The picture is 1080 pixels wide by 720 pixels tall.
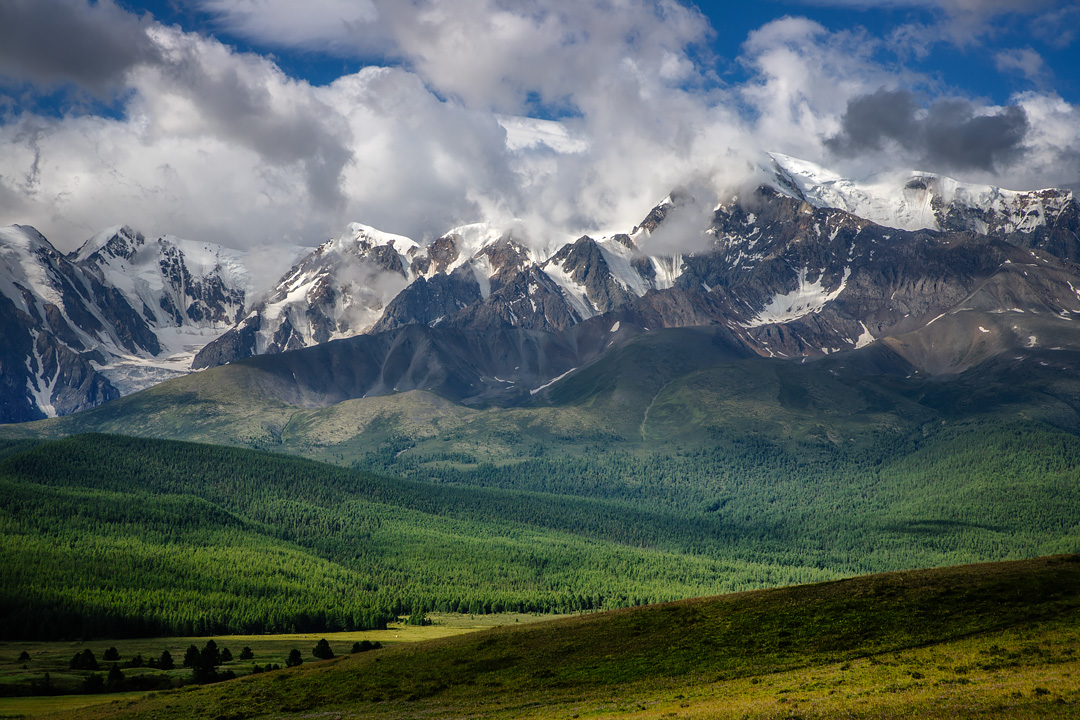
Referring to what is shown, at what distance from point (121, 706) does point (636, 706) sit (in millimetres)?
67027

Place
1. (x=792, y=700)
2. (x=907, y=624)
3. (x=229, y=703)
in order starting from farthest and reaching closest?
1. (x=229, y=703)
2. (x=907, y=624)
3. (x=792, y=700)

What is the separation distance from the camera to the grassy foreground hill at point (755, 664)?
7544 cm

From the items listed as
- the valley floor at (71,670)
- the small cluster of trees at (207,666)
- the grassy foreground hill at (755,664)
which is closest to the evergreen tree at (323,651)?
the valley floor at (71,670)

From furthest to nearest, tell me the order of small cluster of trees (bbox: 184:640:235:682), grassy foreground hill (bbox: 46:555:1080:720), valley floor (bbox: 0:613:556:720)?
small cluster of trees (bbox: 184:640:235:682) → valley floor (bbox: 0:613:556:720) → grassy foreground hill (bbox: 46:555:1080:720)

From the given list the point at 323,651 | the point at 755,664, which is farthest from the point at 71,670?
the point at 755,664

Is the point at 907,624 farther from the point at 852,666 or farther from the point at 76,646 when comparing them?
the point at 76,646

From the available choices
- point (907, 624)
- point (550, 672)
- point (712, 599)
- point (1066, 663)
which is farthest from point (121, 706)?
point (1066, 663)

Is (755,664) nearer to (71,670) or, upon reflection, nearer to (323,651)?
(323,651)

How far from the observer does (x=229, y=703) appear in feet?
364

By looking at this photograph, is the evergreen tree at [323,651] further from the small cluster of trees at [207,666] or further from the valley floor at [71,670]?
the small cluster of trees at [207,666]

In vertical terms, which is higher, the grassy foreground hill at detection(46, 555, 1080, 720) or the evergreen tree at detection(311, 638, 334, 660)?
the grassy foreground hill at detection(46, 555, 1080, 720)

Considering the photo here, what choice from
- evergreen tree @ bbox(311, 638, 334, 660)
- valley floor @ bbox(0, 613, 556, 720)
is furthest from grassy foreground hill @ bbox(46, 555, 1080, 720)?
evergreen tree @ bbox(311, 638, 334, 660)

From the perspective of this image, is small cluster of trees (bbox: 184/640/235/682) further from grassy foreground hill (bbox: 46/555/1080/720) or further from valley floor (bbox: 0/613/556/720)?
grassy foreground hill (bbox: 46/555/1080/720)

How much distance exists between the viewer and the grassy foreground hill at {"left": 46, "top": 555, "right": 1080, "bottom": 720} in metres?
75.4
